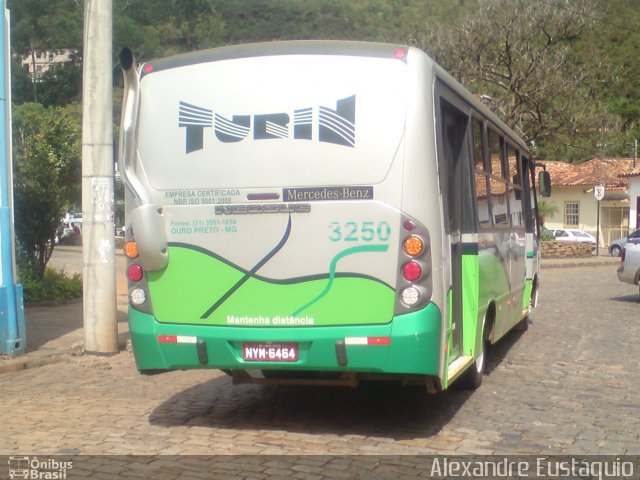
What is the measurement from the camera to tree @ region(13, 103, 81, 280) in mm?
17031

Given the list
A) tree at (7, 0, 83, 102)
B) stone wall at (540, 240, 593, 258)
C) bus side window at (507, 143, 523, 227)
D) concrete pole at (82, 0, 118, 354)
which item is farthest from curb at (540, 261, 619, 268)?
tree at (7, 0, 83, 102)

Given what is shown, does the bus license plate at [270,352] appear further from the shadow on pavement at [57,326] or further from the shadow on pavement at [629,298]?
the shadow on pavement at [629,298]

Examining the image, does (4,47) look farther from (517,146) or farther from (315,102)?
(517,146)

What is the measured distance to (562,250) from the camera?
33125 mm

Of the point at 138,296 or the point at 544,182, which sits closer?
the point at 138,296

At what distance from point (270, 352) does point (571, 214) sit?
46.5 m

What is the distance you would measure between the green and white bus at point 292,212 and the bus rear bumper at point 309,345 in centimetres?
1

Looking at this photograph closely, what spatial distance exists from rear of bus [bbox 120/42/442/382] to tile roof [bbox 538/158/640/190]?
40568 millimetres

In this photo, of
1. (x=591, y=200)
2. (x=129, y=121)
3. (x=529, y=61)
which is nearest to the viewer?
(x=129, y=121)

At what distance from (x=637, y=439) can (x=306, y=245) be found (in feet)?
9.95

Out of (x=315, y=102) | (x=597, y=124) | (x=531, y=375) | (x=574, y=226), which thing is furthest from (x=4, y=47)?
(x=574, y=226)

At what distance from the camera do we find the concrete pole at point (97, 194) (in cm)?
1059

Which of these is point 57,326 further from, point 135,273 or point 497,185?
point 497,185

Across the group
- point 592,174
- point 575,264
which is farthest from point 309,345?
point 592,174
